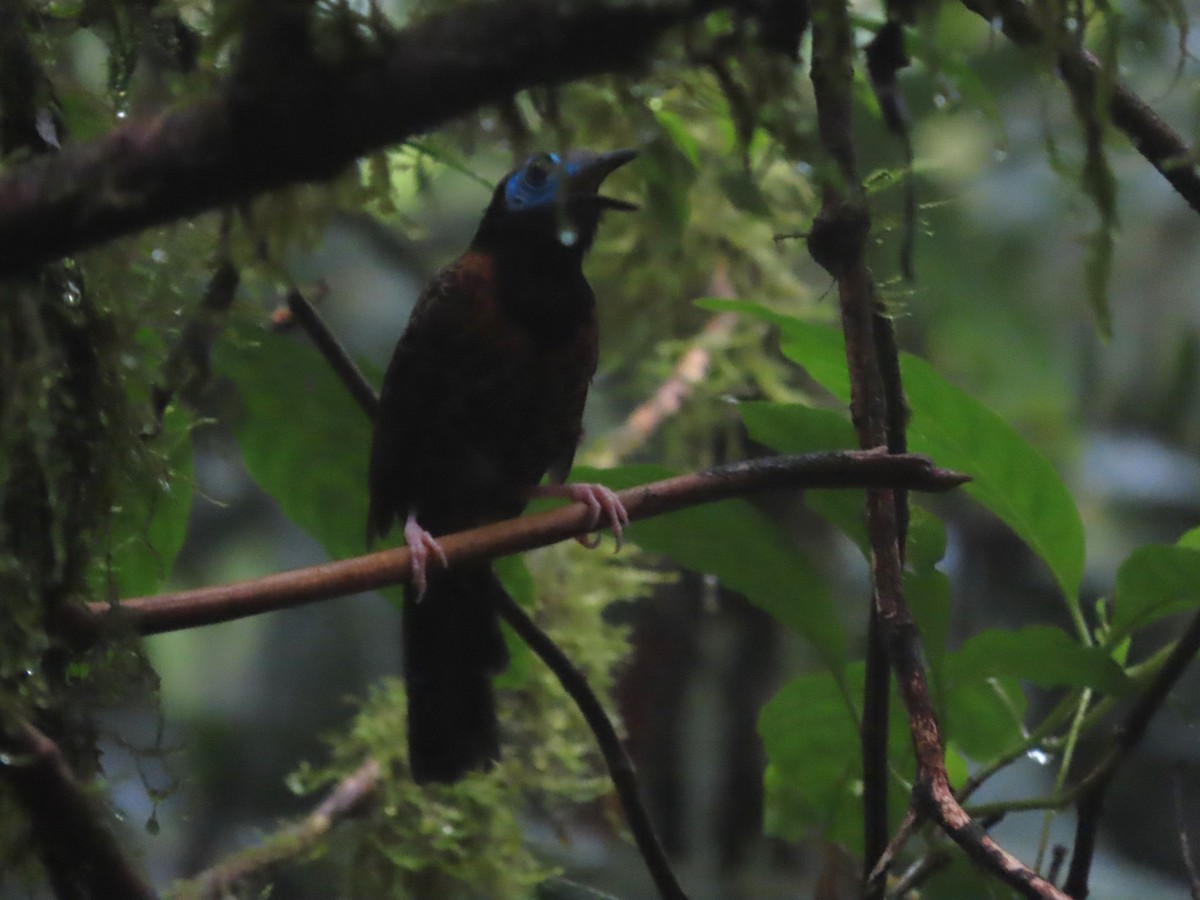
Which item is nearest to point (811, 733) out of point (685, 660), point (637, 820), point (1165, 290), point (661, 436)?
point (637, 820)

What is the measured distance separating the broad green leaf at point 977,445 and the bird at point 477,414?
1.99 feet

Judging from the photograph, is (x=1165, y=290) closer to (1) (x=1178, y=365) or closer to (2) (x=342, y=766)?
(1) (x=1178, y=365)

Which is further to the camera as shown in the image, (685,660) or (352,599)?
(352,599)

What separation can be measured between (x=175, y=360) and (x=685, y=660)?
294 cm

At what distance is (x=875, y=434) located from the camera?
135 cm

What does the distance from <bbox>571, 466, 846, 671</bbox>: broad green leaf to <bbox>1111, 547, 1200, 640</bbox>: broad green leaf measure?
36cm

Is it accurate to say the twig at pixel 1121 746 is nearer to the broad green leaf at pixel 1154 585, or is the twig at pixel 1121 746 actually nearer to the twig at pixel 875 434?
the broad green leaf at pixel 1154 585

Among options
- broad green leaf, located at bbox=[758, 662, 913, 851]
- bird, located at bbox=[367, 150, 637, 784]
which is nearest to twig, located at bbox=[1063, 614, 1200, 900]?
broad green leaf, located at bbox=[758, 662, 913, 851]

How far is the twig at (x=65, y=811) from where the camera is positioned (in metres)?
0.84

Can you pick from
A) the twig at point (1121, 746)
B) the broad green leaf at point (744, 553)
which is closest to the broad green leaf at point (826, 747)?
the broad green leaf at point (744, 553)

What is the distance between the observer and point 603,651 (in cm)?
279

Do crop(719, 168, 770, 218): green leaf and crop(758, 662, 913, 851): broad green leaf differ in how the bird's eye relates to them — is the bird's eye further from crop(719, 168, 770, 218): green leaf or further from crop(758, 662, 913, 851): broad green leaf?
crop(758, 662, 913, 851): broad green leaf

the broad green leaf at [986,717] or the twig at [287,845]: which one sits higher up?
the broad green leaf at [986,717]

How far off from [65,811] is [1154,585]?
4.10 feet
